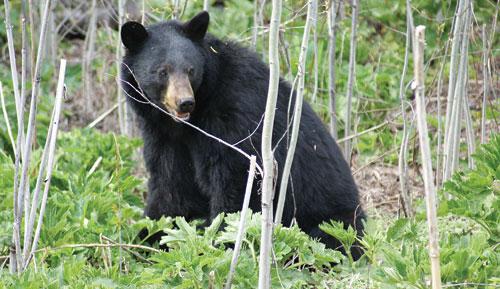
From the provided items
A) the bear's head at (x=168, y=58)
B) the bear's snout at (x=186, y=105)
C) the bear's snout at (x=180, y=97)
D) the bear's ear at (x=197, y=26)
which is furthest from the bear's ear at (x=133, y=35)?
the bear's snout at (x=186, y=105)

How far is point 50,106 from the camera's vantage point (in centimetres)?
885

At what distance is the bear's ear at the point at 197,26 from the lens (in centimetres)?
598

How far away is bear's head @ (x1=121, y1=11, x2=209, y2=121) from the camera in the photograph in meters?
5.76

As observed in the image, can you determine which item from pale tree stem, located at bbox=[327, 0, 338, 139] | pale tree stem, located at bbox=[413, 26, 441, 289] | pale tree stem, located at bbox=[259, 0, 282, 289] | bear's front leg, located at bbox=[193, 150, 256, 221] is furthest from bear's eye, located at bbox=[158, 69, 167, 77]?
pale tree stem, located at bbox=[413, 26, 441, 289]

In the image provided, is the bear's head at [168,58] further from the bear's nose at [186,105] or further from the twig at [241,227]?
the twig at [241,227]

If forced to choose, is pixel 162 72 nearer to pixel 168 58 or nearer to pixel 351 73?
pixel 168 58

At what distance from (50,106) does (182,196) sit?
297 centimetres

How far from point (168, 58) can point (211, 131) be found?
1.83 feet

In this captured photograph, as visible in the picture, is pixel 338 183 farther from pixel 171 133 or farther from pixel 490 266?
pixel 490 266

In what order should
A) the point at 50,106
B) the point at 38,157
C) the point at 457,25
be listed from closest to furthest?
the point at 457,25, the point at 38,157, the point at 50,106

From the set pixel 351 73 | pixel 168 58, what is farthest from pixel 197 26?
pixel 351 73

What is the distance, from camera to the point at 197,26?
6.04 meters

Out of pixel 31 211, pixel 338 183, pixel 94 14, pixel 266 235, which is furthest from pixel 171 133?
pixel 94 14

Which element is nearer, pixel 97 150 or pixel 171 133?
pixel 171 133
